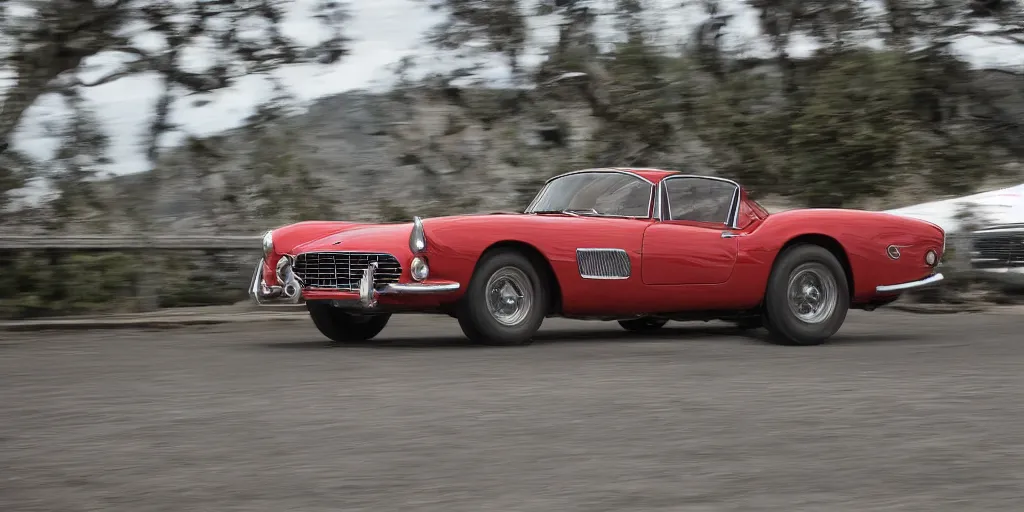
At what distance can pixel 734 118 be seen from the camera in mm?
17453

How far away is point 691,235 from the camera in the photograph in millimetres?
9359

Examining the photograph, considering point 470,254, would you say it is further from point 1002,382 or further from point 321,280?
point 1002,382

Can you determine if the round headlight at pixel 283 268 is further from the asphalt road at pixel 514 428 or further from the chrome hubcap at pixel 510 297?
the chrome hubcap at pixel 510 297

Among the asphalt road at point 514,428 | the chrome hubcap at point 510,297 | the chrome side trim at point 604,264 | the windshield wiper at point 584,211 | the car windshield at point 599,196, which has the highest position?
the car windshield at point 599,196

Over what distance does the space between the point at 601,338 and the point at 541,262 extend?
4.65 ft

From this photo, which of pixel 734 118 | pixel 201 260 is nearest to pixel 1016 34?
pixel 734 118

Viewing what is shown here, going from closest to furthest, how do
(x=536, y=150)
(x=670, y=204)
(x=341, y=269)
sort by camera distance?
(x=341, y=269) → (x=670, y=204) → (x=536, y=150)

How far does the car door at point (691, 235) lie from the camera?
9.20 meters

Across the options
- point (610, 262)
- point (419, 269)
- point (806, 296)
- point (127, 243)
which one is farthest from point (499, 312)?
point (127, 243)

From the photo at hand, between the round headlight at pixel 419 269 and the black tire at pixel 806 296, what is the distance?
266 cm

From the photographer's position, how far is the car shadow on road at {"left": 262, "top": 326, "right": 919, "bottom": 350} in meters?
9.38

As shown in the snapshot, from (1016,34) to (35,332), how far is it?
1393 cm

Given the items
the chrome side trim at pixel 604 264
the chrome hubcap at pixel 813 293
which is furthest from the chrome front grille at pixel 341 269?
the chrome hubcap at pixel 813 293

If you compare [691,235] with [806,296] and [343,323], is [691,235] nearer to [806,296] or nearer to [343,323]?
[806,296]
